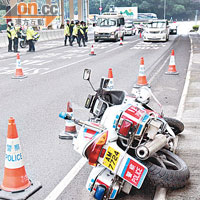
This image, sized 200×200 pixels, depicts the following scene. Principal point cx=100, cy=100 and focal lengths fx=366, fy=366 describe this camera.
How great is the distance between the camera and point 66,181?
4.67 metres

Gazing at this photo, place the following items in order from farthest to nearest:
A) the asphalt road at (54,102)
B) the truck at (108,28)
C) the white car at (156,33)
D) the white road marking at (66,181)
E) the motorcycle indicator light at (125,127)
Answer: the truck at (108,28), the white car at (156,33), the asphalt road at (54,102), the white road marking at (66,181), the motorcycle indicator light at (125,127)

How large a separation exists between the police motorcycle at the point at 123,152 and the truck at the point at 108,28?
93.9 ft

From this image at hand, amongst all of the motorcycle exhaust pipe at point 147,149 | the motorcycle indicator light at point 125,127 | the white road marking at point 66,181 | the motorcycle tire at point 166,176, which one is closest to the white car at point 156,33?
the white road marking at point 66,181

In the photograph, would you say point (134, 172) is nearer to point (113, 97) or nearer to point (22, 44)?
point (113, 97)

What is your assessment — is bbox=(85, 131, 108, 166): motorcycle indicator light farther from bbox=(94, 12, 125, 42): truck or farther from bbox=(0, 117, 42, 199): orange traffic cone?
bbox=(94, 12, 125, 42): truck

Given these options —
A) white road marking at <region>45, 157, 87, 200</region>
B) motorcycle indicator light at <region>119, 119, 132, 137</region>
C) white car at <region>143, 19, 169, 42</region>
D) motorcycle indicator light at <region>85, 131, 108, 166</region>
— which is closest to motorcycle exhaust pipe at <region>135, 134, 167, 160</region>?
motorcycle indicator light at <region>119, 119, 132, 137</region>

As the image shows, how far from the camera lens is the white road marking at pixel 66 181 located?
4297mm

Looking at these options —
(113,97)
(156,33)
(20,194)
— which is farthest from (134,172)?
(156,33)

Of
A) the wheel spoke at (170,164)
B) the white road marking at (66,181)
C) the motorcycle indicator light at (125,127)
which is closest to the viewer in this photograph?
the motorcycle indicator light at (125,127)

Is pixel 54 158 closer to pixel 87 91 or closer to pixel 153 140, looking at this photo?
pixel 153 140

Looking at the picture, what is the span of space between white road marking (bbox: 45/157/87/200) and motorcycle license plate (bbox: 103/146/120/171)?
2.57ft

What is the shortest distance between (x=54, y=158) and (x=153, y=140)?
1.80 metres

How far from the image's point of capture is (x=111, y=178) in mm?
4039

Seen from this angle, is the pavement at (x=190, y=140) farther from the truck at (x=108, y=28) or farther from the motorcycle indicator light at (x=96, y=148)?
the truck at (x=108, y=28)
